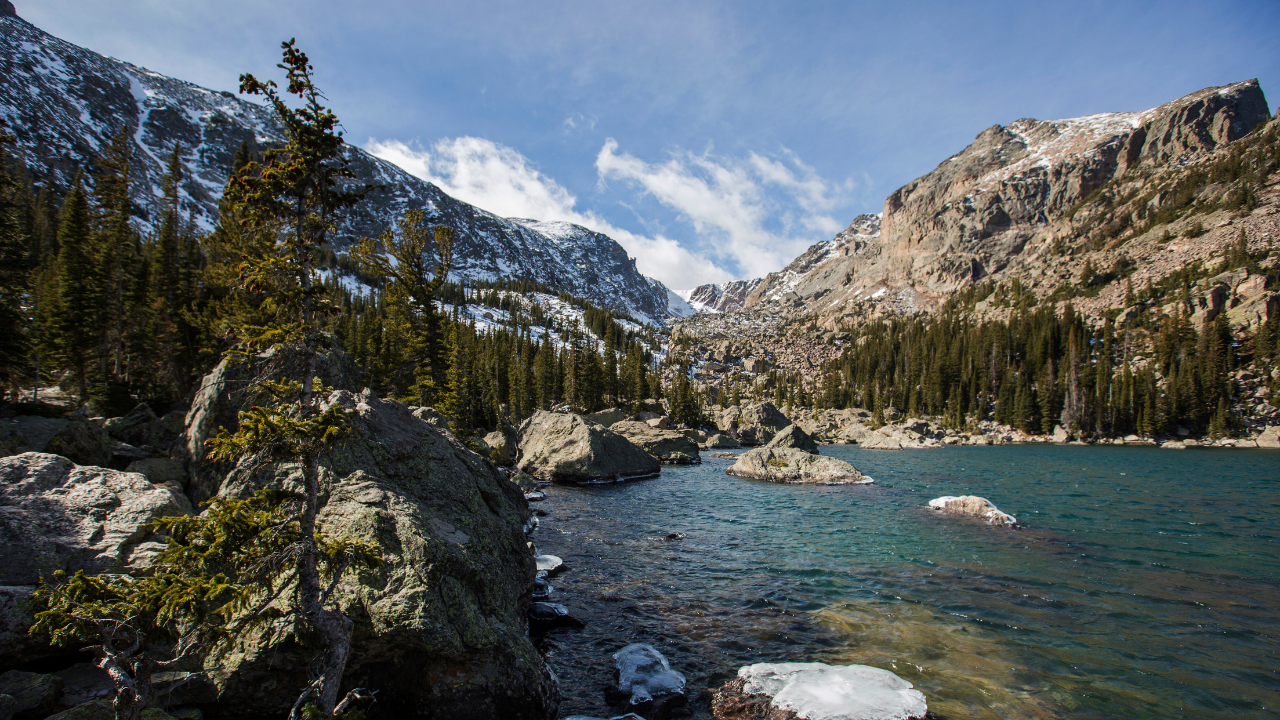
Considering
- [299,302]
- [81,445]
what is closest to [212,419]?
[81,445]

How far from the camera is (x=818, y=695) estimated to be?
7.68 metres

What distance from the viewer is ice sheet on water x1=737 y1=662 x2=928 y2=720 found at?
23.9ft

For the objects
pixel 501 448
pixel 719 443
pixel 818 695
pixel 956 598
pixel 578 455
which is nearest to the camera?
pixel 818 695

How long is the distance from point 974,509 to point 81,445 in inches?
1260

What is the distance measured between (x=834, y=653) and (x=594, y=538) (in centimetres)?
1056

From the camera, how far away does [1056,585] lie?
41.9 feet

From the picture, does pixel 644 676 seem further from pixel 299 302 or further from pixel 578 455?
pixel 578 455

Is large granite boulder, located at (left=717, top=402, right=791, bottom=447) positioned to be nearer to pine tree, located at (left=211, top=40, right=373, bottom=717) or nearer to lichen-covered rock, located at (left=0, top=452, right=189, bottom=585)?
lichen-covered rock, located at (left=0, top=452, right=189, bottom=585)

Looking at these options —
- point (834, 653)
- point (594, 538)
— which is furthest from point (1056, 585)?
point (594, 538)

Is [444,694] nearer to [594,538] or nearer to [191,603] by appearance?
[191,603]

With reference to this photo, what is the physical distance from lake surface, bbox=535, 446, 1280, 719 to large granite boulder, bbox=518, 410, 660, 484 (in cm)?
832

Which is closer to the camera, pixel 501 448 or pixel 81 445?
pixel 81 445

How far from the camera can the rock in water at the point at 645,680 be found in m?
7.82

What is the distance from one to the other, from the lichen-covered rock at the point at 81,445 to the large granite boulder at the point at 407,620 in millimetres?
9670
